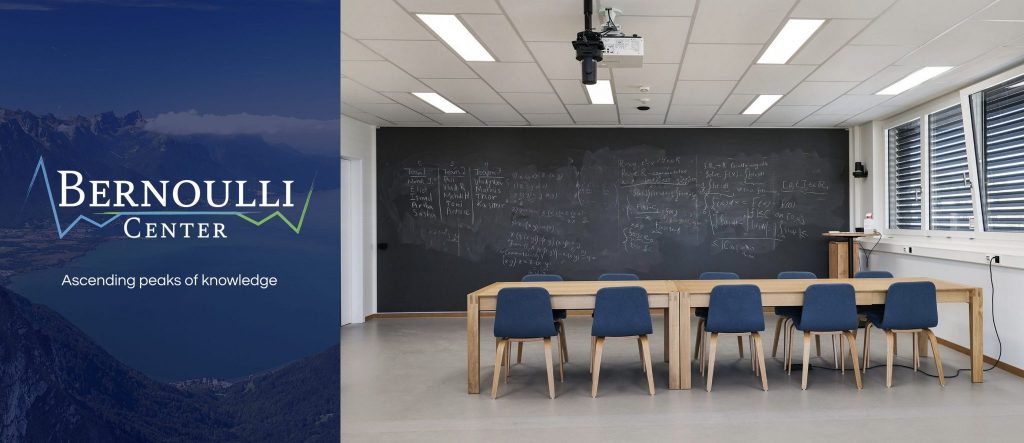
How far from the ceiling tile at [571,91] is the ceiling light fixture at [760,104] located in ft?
5.58

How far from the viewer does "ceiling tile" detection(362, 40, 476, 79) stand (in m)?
3.95

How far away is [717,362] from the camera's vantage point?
492 centimetres

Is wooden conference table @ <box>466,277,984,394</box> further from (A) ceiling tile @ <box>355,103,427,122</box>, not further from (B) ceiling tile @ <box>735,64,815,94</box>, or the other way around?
(A) ceiling tile @ <box>355,103,427,122</box>

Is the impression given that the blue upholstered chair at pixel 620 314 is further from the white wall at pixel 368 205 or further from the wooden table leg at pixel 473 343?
the white wall at pixel 368 205

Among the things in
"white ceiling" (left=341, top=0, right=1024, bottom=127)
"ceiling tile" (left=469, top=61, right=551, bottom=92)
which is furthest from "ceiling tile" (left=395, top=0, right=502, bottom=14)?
"ceiling tile" (left=469, top=61, right=551, bottom=92)

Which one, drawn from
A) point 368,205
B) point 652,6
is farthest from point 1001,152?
point 368,205

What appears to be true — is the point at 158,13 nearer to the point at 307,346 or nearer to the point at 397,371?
the point at 307,346

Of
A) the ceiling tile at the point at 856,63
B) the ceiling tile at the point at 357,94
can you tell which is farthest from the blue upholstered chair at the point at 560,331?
the ceiling tile at the point at 856,63

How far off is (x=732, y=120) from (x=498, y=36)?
13.7 ft

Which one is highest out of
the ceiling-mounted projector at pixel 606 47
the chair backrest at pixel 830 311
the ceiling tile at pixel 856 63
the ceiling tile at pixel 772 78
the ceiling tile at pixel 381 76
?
the ceiling tile at pixel 381 76

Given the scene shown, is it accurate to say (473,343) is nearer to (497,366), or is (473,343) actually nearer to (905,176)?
(497,366)

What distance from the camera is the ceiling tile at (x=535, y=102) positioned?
18.2 ft

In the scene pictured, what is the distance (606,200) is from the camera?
7.51 meters

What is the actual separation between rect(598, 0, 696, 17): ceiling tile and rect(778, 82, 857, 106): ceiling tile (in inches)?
92.1
